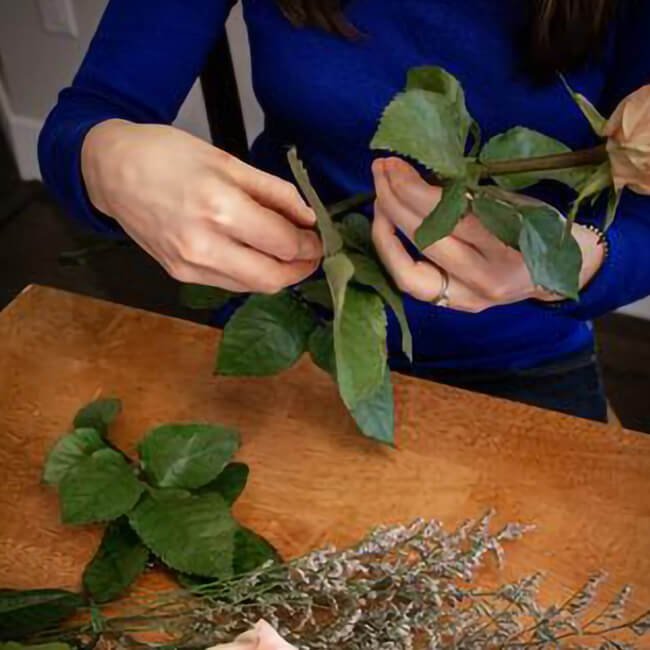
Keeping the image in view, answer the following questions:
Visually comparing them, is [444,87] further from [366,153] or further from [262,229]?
[366,153]

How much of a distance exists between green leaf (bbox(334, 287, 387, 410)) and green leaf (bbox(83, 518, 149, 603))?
0.15 meters

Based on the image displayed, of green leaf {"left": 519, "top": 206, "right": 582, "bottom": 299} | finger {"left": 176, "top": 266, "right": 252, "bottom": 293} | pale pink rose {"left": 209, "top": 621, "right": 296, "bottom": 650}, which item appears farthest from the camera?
finger {"left": 176, "top": 266, "right": 252, "bottom": 293}

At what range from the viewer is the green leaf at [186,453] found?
1.97 feet

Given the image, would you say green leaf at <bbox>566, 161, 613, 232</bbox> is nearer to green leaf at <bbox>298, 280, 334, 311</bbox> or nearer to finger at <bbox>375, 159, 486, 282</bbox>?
finger at <bbox>375, 159, 486, 282</bbox>

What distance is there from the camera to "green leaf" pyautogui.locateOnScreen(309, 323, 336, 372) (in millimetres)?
634

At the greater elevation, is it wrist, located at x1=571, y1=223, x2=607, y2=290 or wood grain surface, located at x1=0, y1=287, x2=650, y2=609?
wrist, located at x1=571, y1=223, x2=607, y2=290

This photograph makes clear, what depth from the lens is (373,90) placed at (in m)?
0.79

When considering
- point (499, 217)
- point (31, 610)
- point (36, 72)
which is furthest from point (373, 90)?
point (36, 72)

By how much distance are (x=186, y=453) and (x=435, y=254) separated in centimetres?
19

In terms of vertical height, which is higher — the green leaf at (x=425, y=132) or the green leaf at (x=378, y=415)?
the green leaf at (x=425, y=132)

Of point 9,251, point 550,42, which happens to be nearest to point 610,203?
point 550,42

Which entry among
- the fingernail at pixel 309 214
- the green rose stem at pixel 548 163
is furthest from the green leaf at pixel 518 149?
the fingernail at pixel 309 214

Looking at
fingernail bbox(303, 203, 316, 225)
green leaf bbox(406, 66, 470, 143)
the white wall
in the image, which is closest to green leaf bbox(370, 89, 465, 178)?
A: green leaf bbox(406, 66, 470, 143)

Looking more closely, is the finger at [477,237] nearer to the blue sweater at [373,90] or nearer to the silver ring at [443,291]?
the silver ring at [443,291]
